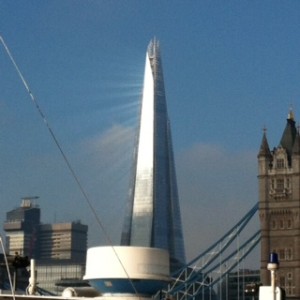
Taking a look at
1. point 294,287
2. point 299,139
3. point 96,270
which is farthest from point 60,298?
point 299,139

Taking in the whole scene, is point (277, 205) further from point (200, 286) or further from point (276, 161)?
point (200, 286)

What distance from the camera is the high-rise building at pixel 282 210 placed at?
525ft

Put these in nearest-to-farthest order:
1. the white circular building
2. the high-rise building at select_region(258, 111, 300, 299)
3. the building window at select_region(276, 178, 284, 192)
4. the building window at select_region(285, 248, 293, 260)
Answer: the white circular building < the high-rise building at select_region(258, 111, 300, 299) < the building window at select_region(285, 248, 293, 260) < the building window at select_region(276, 178, 284, 192)

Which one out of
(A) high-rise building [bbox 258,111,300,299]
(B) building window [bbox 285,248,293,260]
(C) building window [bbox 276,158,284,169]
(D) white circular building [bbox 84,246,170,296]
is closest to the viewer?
(D) white circular building [bbox 84,246,170,296]

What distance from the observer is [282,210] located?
166 meters

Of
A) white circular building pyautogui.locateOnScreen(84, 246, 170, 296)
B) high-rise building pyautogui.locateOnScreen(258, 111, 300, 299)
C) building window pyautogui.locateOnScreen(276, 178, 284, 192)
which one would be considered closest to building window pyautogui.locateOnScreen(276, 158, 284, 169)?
high-rise building pyautogui.locateOnScreen(258, 111, 300, 299)

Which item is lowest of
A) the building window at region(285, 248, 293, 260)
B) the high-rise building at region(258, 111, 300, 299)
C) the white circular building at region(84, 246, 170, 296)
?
the white circular building at region(84, 246, 170, 296)

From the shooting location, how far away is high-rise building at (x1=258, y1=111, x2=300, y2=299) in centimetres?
16000

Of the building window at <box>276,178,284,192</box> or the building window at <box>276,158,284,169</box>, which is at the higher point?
the building window at <box>276,158,284,169</box>

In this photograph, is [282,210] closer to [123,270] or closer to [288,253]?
[288,253]

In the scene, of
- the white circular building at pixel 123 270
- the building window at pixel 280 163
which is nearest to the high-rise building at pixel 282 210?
the building window at pixel 280 163

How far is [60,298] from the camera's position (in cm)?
2588

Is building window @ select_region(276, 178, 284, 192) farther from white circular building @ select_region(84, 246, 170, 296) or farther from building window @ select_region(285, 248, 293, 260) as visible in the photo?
white circular building @ select_region(84, 246, 170, 296)

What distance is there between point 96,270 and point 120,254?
0.85m
